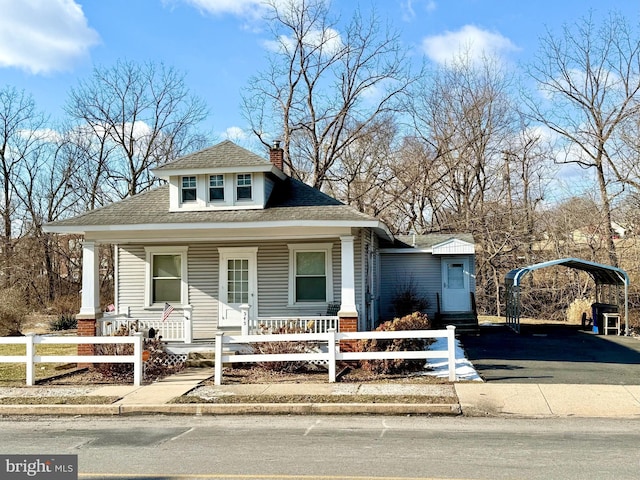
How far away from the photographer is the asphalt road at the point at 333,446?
274 inches

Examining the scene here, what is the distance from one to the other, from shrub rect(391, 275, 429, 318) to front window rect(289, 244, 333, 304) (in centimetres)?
621

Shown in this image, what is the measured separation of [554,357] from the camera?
16.6 meters

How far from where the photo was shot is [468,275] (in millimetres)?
24516

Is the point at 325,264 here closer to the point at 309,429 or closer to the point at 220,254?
the point at 220,254

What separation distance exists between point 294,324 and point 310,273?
105 inches

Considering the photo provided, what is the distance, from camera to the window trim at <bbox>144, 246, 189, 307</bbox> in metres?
18.8

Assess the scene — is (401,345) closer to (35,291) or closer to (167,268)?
(167,268)

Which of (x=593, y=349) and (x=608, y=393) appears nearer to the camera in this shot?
(x=608, y=393)

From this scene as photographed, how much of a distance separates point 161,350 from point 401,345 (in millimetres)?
5627

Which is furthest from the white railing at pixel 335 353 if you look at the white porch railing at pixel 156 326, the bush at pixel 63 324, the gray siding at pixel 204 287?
the bush at pixel 63 324

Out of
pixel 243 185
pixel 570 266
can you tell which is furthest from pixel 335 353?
pixel 570 266

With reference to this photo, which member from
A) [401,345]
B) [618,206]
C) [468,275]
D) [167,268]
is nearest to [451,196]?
[618,206]

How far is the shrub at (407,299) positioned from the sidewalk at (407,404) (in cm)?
1103

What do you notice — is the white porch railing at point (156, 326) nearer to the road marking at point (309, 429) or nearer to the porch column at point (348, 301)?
the porch column at point (348, 301)
